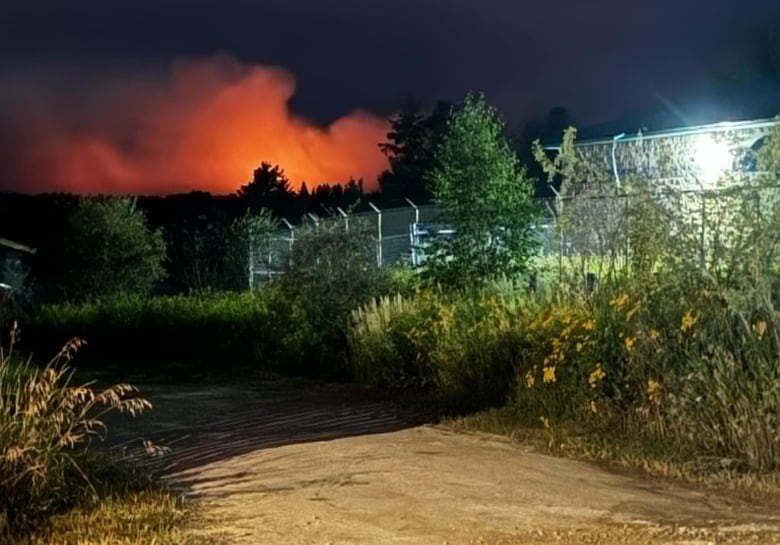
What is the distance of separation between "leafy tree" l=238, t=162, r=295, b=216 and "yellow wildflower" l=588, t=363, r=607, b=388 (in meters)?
32.8

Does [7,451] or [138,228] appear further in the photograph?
[138,228]

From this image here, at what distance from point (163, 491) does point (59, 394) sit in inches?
41.6

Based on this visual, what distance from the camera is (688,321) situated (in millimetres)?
9641

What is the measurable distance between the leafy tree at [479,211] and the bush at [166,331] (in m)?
3.77

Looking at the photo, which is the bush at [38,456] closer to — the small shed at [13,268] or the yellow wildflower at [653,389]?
the yellow wildflower at [653,389]

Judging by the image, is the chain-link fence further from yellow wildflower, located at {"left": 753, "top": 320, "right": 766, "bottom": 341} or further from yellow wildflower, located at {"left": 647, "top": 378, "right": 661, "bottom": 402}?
yellow wildflower, located at {"left": 753, "top": 320, "right": 766, "bottom": 341}

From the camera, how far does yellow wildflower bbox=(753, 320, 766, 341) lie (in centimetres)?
904

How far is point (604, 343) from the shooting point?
11.0 metres

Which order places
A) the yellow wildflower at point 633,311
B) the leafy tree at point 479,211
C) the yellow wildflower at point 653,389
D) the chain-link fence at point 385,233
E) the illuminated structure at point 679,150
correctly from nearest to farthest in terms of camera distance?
the yellow wildflower at point 653,389
the yellow wildflower at point 633,311
the illuminated structure at point 679,150
the leafy tree at point 479,211
the chain-link fence at point 385,233

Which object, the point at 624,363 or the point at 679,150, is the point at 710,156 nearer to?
the point at 679,150

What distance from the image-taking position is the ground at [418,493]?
7.07 meters

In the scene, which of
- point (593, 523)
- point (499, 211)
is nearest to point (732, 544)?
point (593, 523)

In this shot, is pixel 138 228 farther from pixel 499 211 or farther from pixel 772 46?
pixel 772 46

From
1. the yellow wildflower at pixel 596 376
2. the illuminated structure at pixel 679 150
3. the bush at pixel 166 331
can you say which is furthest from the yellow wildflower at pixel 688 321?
the bush at pixel 166 331
